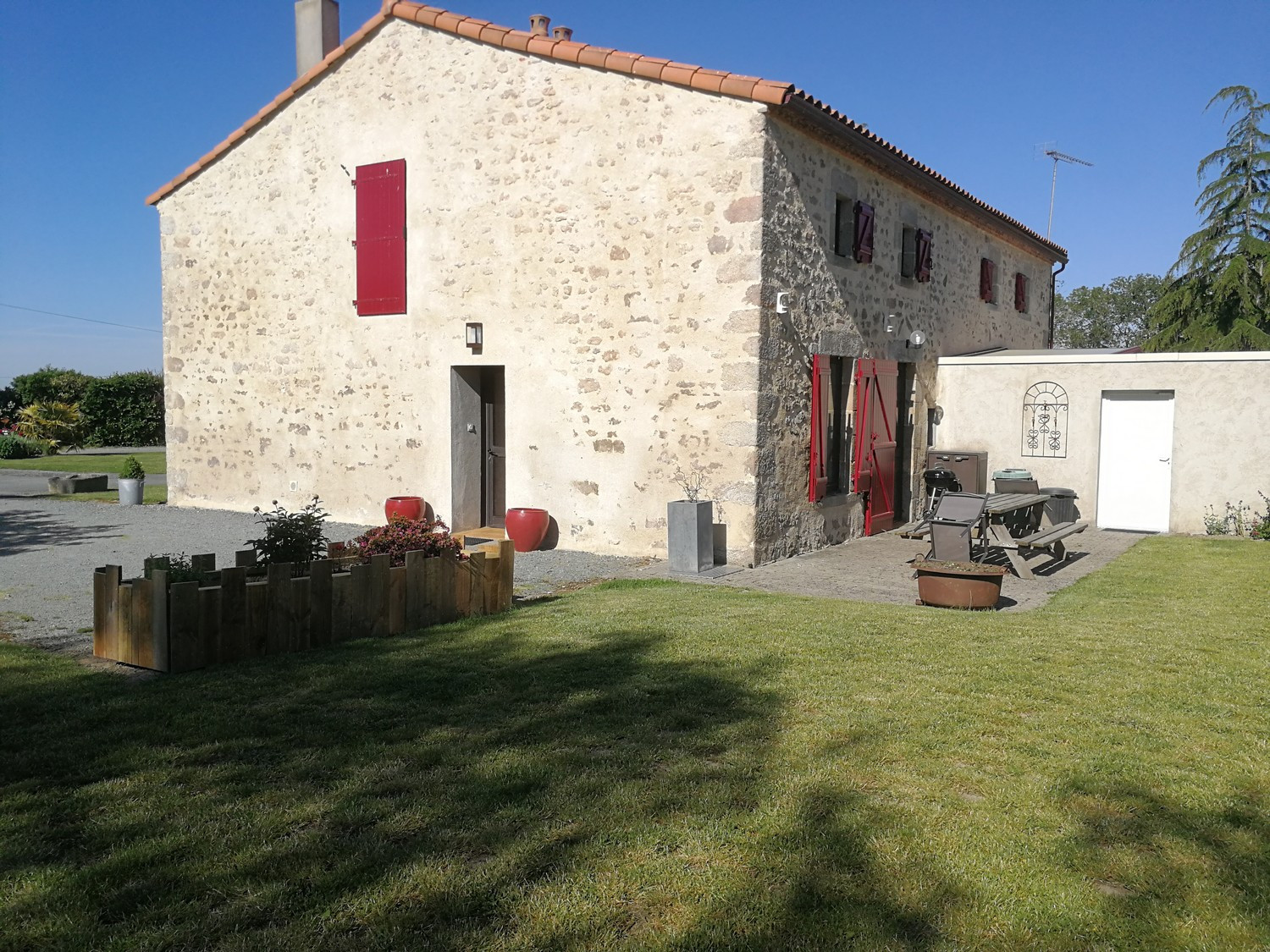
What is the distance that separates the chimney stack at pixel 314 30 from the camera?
13461 millimetres

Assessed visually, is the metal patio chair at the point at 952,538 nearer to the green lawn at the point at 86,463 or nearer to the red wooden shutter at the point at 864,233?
the red wooden shutter at the point at 864,233

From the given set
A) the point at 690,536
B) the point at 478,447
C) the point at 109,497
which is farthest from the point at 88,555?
the point at 109,497

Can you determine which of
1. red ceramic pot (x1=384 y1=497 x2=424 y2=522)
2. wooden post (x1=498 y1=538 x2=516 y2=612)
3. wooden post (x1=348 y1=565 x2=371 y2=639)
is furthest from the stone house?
wooden post (x1=348 y1=565 x2=371 y2=639)

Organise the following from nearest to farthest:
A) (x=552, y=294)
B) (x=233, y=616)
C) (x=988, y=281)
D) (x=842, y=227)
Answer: (x=233, y=616) < (x=552, y=294) < (x=842, y=227) < (x=988, y=281)

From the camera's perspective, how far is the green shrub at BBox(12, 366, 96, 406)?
28.0m

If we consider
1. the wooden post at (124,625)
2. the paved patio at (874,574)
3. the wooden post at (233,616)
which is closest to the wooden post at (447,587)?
the wooden post at (233,616)

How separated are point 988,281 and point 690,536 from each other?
9.38 meters

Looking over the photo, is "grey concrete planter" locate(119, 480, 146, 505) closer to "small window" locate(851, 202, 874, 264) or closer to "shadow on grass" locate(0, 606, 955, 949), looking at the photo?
"shadow on grass" locate(0, 606, 955, 949)

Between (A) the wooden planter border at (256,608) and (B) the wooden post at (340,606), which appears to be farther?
(B) the wooden post at (340,606)

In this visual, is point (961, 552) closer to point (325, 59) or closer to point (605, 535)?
point (605, 535)

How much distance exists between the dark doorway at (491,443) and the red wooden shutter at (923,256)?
5.63 metres

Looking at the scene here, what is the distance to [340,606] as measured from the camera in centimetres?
596

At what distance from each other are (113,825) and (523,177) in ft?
28.7

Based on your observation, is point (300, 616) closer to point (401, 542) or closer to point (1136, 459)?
point (401, 542)
